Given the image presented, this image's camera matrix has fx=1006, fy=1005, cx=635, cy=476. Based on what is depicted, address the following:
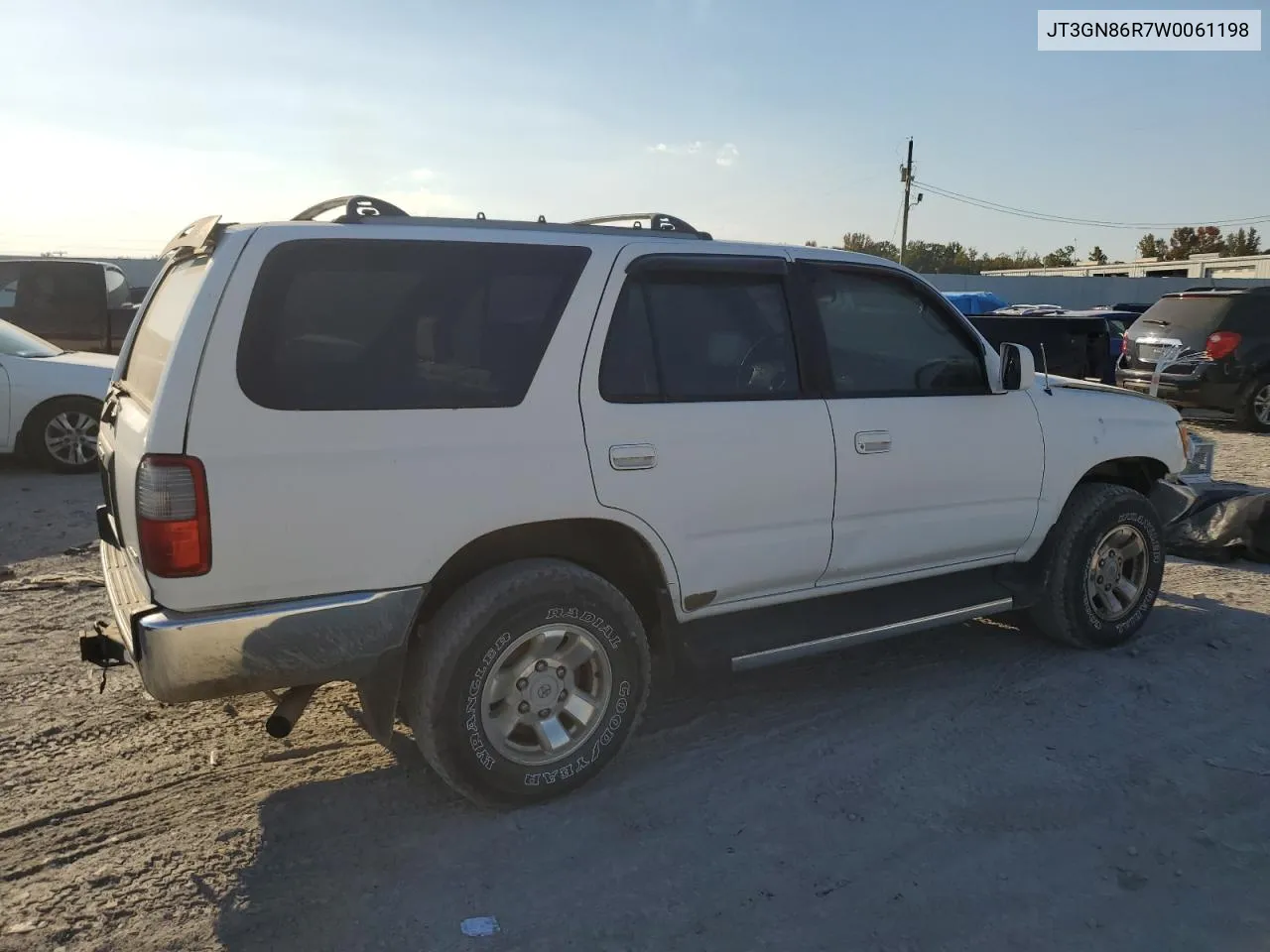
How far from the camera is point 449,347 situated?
10.8 feet

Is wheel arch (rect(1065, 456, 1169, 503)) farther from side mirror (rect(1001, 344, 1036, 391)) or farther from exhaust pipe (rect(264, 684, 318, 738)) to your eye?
exhaust pipe (rect(264, 684, 318, 738))

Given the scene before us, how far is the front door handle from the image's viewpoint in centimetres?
348

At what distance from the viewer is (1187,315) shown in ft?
44.3

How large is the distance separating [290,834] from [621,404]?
5.96ft

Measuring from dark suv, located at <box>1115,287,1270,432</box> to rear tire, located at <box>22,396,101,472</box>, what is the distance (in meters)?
12.1

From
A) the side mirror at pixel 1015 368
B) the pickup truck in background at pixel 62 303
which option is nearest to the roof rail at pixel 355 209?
the side mirror at pixel 1015 368

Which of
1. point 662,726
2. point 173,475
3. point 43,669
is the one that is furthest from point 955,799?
point 43,669

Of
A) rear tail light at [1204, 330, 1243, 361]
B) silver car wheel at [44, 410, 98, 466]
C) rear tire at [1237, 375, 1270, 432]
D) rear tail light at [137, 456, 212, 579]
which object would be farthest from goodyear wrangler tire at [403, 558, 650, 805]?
rear tire at [1237, 375, 1270, 432]

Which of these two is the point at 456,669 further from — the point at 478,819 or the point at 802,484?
the point at 802,484

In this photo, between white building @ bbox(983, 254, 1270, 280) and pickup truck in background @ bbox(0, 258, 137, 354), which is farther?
white building @ bbox(983, 254, 1270, 280)

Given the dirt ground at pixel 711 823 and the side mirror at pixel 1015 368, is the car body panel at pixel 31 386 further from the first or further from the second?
the side mirror at pixel 1015 368

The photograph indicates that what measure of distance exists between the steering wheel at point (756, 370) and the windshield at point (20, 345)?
25.2ft

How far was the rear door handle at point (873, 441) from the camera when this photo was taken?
13.3ft

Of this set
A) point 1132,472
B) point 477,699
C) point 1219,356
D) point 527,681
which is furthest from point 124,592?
point 1219,356
